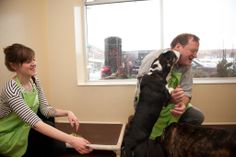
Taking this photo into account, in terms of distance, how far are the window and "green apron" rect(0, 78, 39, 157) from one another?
1.55 metres

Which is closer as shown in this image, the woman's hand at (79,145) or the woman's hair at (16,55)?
the woman's hand at (79,145)

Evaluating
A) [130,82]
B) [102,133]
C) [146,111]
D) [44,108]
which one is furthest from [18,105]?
[130,82]

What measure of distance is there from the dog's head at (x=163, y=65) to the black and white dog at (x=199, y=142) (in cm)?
21

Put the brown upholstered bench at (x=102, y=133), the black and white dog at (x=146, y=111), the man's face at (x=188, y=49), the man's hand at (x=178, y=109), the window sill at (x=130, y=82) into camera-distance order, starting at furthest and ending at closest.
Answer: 1. the window sill at (x=130, y=82)
2. the brown upholstered bench at (x=102, y=133)
3. the man's face at (x=188, y=49)
4. the man's hand at (x=178, y=109)
5. the black and white dog at (x=146, y=111)

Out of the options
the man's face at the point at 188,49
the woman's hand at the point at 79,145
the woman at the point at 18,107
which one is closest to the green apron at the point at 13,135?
the woman at the point at 18,107

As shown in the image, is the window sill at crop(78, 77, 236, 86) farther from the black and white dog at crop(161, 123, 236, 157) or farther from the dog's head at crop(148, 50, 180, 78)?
the black and white dog at crop(161, 123, 236, 157)

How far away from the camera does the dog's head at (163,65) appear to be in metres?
0.87

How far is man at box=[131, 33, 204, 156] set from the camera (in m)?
0.85

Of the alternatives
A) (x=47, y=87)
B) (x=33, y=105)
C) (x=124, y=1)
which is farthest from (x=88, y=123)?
(x=124, y=1)

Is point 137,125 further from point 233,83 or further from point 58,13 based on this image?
point 58,13

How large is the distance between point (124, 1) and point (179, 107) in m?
1.83

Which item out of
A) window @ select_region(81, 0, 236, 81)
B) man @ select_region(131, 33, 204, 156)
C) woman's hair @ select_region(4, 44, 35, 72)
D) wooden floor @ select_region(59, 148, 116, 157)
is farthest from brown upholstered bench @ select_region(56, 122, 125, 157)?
woman's hair @ select_region(4, 44, 35, 72)

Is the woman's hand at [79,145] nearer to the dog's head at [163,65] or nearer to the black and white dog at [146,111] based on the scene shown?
the black and white dog at [146,111]

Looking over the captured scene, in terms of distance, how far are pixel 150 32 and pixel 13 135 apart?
74.4 inches
